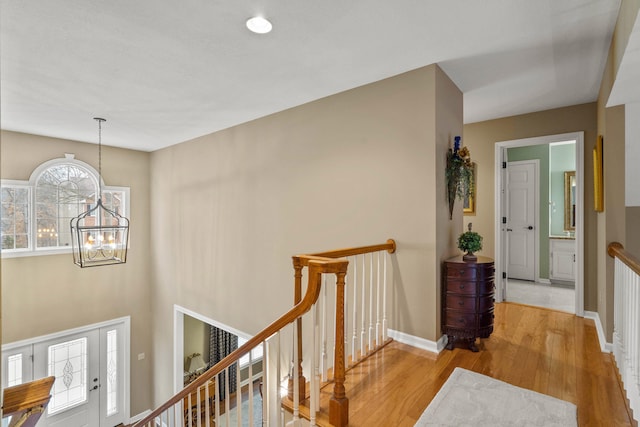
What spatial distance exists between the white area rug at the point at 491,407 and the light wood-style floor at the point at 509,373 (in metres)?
0.07

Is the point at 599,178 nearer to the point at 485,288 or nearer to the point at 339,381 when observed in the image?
the point at 485,288

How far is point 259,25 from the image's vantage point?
8.18 feet

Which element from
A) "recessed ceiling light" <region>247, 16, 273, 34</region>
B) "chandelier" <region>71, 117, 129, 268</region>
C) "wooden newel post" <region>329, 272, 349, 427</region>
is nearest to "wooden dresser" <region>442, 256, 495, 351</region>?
"wooden newel post" <region>329, 272, 349, 427</region>

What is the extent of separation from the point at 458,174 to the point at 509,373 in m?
1.71

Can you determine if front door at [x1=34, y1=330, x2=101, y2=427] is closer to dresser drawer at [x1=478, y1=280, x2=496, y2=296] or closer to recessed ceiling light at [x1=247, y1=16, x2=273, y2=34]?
recessed ceiling light at [x1=247, y1=16, x2=273, y2=34]

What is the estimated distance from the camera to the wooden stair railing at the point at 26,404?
2.55 meters

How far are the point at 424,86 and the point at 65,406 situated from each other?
725cm

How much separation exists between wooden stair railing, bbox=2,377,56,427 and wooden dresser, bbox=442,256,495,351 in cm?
334

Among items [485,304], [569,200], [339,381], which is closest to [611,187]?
[485,304]

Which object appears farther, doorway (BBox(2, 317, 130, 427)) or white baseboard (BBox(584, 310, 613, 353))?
doorway (BBox(2, 317, 130, 427))

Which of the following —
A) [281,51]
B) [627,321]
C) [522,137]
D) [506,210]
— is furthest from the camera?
[506,210]

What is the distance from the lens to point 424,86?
10.2ft

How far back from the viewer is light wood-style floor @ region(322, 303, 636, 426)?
2254mm

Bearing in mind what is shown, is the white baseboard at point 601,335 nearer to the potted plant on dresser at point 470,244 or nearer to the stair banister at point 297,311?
the potted plant on dresser at point 470,244
